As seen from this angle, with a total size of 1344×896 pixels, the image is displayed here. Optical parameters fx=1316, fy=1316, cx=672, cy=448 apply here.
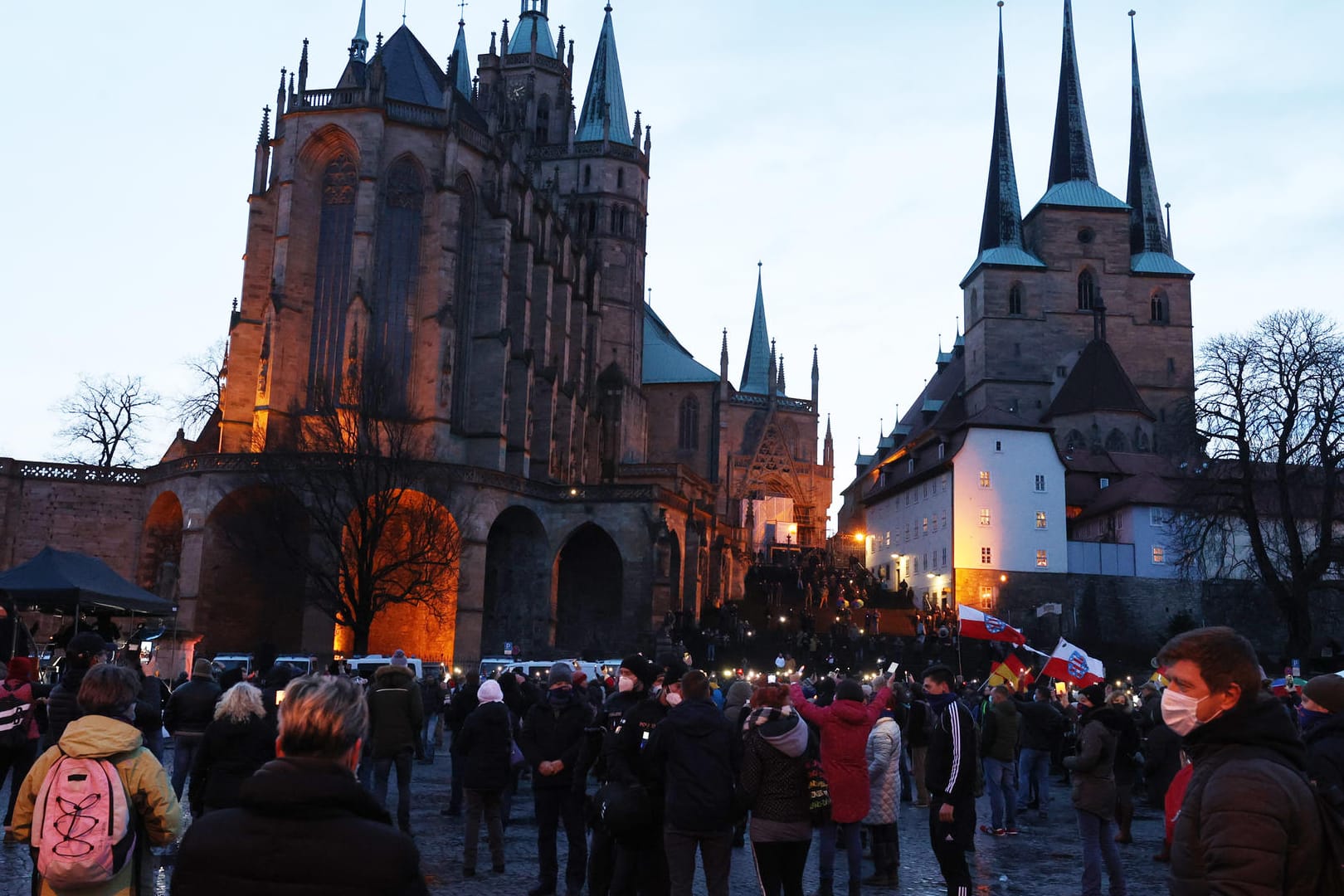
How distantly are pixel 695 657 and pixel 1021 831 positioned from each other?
24.8 meters

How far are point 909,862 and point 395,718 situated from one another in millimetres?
5083

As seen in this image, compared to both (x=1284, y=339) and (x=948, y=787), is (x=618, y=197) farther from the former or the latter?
(x=948, y=787)

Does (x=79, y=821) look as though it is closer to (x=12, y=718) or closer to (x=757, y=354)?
(x=12, y=718)

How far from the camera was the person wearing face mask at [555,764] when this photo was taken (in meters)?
9.69

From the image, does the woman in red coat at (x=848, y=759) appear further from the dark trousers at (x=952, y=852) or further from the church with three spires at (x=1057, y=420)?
the church with three spires at (x=1057, y=420)

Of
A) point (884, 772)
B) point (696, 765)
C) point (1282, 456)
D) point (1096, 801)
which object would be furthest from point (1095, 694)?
point (1282, 456)

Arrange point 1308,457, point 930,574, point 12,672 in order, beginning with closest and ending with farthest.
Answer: point 12,672, point 1308,457, point 930,574

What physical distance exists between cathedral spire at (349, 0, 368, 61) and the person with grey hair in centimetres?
→ 6642

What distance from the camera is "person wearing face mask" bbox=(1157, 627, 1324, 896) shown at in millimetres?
3410

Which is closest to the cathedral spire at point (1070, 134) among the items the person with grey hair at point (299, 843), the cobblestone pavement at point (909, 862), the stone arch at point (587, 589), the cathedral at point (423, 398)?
the cathedral at point (423, 398)

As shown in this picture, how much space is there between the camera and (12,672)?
10633 millimetres

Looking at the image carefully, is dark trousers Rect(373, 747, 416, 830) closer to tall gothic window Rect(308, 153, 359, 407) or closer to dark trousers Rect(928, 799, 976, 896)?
dark trousers Rect(928, 799, 976, 896)

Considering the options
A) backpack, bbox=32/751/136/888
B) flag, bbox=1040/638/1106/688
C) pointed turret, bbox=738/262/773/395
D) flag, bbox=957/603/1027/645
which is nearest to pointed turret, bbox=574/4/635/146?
pointed turret, bbox=738/262/773/395

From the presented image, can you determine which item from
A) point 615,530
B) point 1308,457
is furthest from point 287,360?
point 1308,457
